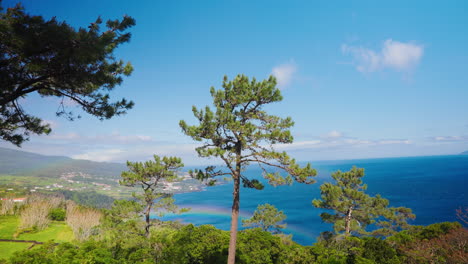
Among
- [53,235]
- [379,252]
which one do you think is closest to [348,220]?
[379,252]

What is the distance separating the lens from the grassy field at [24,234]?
16.9m

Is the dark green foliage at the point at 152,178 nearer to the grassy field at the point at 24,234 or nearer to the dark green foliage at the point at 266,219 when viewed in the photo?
the dark green foliage at the point at 266,219

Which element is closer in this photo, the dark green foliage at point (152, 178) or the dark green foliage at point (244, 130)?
the dark green foliage at point (244, 130)

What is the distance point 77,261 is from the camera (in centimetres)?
784

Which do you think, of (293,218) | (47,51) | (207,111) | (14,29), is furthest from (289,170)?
(293,218)

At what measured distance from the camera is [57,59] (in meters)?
4.20

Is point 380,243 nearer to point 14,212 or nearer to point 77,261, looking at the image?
point 77,261

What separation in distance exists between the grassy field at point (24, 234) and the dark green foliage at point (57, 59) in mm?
18044

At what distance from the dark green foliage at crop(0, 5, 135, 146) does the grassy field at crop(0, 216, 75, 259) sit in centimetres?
1804

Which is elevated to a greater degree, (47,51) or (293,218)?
(47,51)

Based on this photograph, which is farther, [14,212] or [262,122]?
[14,212]

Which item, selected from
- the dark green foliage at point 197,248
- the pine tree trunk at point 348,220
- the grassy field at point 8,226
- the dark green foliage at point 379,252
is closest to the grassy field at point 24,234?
the grassy field at point 8,226

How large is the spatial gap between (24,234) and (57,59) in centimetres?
2557

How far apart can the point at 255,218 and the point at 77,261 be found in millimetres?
14734
